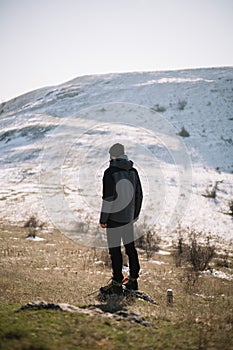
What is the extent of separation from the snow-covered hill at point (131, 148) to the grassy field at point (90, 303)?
4665 millimetres

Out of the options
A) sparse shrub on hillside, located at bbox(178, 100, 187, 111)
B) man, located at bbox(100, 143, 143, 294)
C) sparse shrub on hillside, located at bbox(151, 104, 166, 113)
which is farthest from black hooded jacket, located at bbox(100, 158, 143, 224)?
sparse shrub on hillside, located at bbox(178, 100, 187, 111)

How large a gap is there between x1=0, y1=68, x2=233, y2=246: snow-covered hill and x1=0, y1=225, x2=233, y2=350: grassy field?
4.67 m

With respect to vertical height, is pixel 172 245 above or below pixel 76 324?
below

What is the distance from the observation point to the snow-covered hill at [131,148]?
20.9m

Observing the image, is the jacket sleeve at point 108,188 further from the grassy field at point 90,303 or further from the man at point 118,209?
the grassy field at point 90,303

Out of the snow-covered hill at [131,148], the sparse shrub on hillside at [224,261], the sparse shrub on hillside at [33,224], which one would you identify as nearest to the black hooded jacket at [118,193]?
the sparse shrub on hillside at [224,261]

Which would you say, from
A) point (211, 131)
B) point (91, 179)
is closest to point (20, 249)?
point (91, 179)

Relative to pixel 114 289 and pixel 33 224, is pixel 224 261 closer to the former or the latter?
pixel 114 289

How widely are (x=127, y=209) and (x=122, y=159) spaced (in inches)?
37.9

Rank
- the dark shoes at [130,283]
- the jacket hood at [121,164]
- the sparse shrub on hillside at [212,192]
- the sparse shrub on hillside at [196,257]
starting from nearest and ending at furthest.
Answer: the jacket hood at [121,164], the dark shoes at [130,283], the sparse shrub on hillside at [196,257], the sparse shrub on hillside at [212,192]

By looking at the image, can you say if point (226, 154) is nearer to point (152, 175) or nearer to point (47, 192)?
point (152, 175)

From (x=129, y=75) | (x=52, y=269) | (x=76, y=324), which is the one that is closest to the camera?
(x=76, y=324)

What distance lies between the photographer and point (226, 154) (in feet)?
94.6

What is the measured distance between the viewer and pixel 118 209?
6.00m
